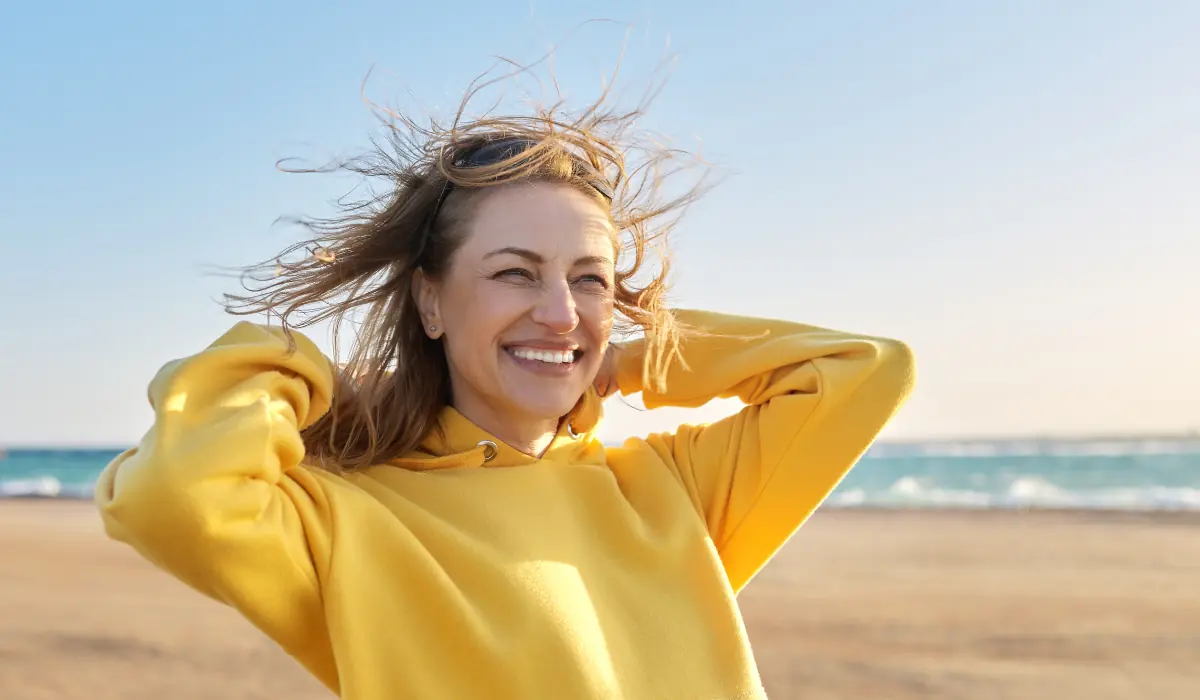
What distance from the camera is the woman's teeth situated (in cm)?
199

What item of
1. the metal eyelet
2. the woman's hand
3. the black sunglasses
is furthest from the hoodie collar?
the black sunglasses

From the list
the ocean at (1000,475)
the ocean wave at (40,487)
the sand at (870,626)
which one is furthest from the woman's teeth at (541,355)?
the ocean wave at (40,487)

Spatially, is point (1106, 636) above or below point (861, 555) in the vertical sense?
above

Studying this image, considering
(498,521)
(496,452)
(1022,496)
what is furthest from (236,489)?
(1022,496)

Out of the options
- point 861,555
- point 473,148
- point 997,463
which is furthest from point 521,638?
point 997,463

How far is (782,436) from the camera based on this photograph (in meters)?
2.13

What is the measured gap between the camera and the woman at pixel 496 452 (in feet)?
5.07

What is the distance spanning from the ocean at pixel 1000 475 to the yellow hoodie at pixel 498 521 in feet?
44.5

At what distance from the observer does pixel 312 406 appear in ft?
5.79

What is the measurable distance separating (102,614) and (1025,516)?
1060 centimetres

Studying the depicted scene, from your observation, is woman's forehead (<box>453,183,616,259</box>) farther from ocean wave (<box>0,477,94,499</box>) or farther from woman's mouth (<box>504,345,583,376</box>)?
ocean wave (<box>0,477,94,499</box>)

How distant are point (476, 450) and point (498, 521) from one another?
0.19 m

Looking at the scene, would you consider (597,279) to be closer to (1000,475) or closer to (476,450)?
(476,450)

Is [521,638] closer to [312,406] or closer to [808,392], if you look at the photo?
[312,406]
